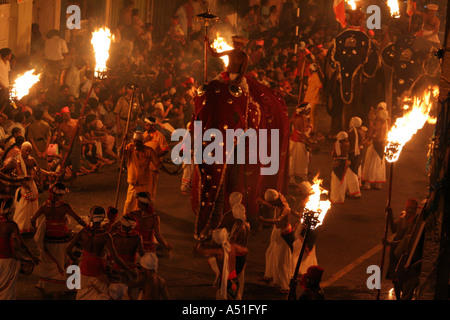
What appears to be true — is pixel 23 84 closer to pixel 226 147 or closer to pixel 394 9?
pixel 226 147

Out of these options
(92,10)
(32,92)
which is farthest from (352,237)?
(92,10)

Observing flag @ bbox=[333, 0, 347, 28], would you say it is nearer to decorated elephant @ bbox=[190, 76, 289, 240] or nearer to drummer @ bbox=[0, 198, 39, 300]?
decorated elephant @ bbox=[190, 76, 289, 240]

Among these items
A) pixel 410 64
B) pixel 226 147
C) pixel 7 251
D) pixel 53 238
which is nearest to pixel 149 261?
pixel 7 251

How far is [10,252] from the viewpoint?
10750 mm

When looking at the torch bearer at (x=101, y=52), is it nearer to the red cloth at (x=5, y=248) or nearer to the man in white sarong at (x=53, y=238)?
the man in white sarong at (x=53, y=238)

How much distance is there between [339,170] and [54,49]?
7931mm

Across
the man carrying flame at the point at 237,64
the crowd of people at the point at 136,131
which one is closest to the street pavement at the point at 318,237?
the crowd of people at the point at 136,131

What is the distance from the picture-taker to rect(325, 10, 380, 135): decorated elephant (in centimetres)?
1931

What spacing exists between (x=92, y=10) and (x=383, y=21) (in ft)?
26.4

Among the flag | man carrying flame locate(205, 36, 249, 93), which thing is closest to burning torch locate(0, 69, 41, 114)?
man carrying flame locate(205, 36, 249, 93)

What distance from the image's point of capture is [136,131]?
1378 centimetres
